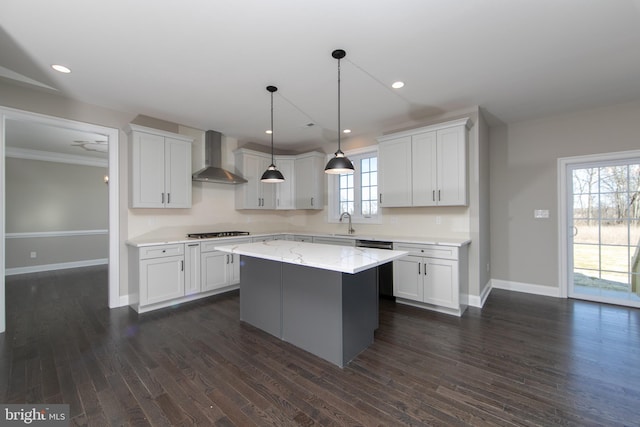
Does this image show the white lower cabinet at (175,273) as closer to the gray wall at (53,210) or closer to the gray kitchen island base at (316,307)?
the gray kitchen island base at (316,307)

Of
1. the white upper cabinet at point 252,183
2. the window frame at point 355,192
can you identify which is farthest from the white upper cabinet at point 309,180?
the white upper cabinet at point 252,183

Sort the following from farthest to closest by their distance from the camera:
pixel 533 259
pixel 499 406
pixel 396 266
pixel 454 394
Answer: pixel 533 259, pixel 396 266, pixel 454 394, pixel 499 406

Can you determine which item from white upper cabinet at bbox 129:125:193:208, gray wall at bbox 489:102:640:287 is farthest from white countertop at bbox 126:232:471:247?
gray wall at bbox 489:102:640:287

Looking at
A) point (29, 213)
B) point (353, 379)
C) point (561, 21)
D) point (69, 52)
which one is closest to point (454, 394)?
point (353, 379)

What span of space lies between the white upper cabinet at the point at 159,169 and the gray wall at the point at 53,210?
4152mm

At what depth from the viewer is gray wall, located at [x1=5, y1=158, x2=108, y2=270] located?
222 inches

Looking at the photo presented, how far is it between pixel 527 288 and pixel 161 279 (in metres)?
5.29

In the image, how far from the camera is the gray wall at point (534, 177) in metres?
3.67

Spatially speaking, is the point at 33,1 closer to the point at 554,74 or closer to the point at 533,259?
the point at 554,74

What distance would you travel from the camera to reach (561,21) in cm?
201

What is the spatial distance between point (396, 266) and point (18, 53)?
4.49 metres

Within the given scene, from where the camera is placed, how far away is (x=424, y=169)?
3.83 meters

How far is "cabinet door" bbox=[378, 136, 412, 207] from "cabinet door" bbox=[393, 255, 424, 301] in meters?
0.89

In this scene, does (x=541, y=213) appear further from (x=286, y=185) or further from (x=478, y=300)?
(x=286, y=185)
